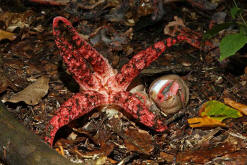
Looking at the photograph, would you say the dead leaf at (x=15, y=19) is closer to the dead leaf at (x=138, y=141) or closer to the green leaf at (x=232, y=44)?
the dead leaf at (x=138, y=141)

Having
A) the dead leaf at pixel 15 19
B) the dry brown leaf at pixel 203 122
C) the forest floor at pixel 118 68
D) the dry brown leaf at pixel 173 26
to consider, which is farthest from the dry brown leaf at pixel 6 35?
the dry brown leaf at pixel 203 122

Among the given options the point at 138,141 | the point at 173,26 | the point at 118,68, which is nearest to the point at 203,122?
the point at 138,141

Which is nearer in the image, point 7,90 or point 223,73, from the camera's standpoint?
point 7,90

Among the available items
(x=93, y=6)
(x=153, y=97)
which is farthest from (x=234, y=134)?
(x=93, y=6)

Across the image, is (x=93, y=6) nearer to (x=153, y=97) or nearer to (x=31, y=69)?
(x=31, y=69)

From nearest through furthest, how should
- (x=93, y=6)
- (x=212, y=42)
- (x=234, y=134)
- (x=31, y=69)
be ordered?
(x=234, y=134) → (x=31, y=69) → (x=212, y=42) → (x=93, y=6)

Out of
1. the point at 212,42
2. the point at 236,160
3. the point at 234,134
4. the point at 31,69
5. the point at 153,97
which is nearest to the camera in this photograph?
the point at 236,160

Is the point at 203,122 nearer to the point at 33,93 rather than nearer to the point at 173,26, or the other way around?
the point at 33,93

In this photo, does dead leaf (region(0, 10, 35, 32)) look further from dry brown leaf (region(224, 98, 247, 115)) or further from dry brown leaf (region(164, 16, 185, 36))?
dry brown leaf (region(224, 98, 247, 115))
